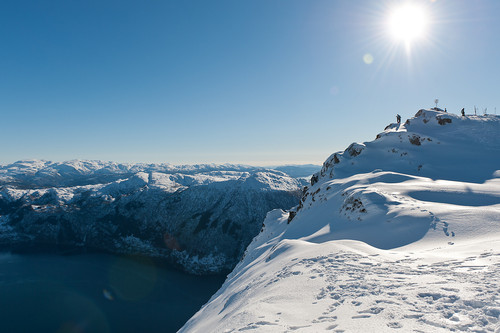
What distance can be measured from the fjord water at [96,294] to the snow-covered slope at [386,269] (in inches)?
3336

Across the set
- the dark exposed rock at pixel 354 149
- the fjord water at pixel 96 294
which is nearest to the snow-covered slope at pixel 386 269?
the dark exposed rock at pixel 354 149

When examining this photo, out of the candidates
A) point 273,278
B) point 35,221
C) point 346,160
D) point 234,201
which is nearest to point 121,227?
point 35,221

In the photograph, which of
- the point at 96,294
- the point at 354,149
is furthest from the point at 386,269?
the point at 96,294

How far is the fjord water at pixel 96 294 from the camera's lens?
82.6 metres

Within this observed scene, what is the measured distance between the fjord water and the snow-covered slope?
84.7 metres

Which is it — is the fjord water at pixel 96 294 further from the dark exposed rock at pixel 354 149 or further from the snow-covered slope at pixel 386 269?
the snow-covered slope at pixel 386 269

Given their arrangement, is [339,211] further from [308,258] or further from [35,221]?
[35,221]

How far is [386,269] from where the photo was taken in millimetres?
11695

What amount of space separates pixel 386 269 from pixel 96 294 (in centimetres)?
13000

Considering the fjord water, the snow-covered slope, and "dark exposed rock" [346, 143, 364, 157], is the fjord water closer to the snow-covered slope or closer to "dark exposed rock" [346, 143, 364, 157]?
"dark exposed rock" [346, 143, 364, 157]

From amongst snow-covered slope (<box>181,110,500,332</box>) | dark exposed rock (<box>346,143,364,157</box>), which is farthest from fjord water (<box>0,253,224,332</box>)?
snow-covered slope (<box>181,110,500,332</box>)

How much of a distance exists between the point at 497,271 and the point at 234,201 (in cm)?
18377

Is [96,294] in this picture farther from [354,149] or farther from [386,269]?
[386,269]

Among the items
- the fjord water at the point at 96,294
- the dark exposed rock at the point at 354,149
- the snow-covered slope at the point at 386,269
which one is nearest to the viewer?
the snow-covered slope at the point at 386,269
